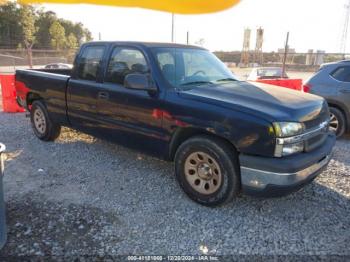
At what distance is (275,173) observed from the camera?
3.17 meters

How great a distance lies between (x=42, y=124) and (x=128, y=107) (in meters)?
2.66

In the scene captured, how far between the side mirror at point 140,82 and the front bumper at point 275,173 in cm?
140

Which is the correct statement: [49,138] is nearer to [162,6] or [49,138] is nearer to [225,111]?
[162,6]

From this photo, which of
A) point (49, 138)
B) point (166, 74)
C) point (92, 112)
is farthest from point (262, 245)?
point (49, 138)

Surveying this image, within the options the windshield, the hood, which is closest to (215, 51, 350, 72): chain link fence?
the windshield

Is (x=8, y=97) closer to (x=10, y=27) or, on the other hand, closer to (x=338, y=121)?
(x=338, y=121)

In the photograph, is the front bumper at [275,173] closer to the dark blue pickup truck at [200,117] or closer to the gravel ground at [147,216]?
the dark blue pickup truck at [200,117]

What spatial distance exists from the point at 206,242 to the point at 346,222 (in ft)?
5.21

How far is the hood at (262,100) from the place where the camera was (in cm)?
331

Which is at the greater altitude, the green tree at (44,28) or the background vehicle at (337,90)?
the green tree at (44,28)

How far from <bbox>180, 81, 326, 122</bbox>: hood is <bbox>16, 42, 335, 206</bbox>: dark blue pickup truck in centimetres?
1

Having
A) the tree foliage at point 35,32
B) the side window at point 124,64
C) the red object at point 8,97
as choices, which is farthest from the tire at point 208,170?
the tree foliage at point 35,32

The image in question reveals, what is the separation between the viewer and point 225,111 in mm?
3393

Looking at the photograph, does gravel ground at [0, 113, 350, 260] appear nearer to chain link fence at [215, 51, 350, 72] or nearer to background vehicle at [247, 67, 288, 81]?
background vehicle at [247, 67, 288, 81]
